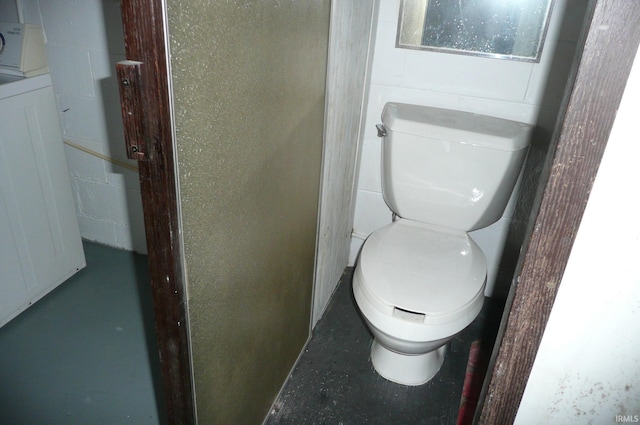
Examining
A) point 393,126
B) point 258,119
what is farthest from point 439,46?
point 258,119

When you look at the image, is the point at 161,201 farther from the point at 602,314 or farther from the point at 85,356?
the point at 85,356

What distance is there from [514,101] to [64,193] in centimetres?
176

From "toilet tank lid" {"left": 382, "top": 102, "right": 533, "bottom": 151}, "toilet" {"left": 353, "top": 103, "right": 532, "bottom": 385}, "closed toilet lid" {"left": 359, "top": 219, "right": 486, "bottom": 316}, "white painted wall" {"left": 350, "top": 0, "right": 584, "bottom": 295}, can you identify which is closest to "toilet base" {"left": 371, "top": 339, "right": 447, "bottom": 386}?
"toilet" {"left": 353, "top": 103, "right": 532, "bottom": 385}

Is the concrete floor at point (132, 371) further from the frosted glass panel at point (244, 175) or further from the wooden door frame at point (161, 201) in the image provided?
the wooden door frame at point (161, 201)

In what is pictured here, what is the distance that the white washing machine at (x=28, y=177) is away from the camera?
5.14ft

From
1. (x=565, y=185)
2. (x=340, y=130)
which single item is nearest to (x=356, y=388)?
(x=340, y=130)

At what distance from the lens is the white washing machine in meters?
1.57

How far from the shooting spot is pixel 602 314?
60 cm

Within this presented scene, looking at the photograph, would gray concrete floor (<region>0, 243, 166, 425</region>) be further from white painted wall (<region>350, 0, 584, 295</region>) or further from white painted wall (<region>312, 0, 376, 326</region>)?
white painted wall (<region>350, 0, 584, 295</region>)

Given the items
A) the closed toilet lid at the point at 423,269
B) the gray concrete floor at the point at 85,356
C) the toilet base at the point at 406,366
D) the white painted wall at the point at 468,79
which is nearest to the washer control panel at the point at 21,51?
the gray concrete floor at the point at 85,356

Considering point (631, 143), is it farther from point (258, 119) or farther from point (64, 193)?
point (64, 193)

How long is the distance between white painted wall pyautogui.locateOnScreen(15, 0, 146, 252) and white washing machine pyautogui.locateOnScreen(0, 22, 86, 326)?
0.55ft

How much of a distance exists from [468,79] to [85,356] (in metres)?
1.69

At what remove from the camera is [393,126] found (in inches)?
62.1
